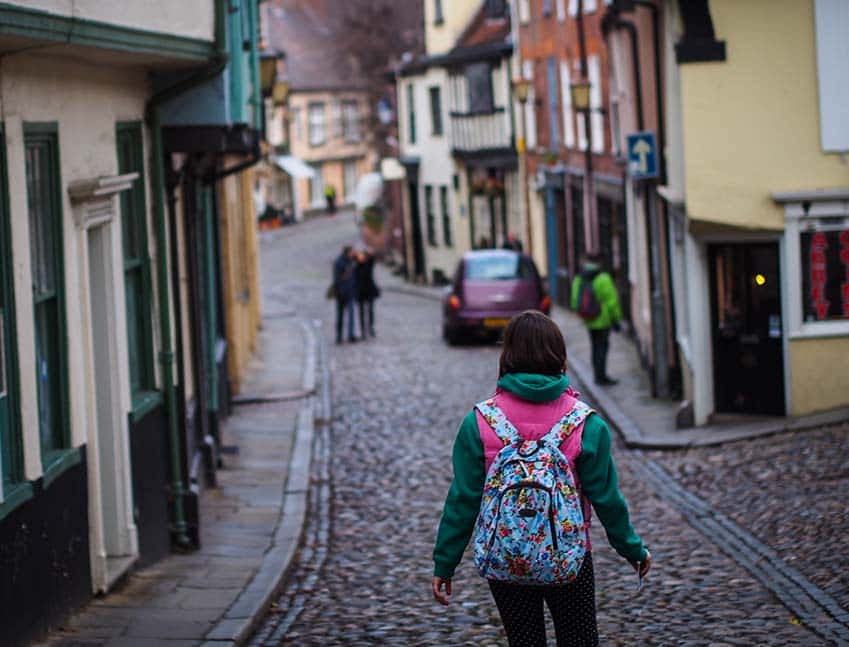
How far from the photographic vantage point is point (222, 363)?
1936 centimetres

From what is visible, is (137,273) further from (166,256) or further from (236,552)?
(236,552)

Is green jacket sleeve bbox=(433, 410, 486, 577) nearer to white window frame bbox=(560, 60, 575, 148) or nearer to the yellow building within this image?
the yellow building

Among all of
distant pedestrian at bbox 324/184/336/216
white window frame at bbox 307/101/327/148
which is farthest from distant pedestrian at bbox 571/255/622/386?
white window frame at bbox 307/101/327/148

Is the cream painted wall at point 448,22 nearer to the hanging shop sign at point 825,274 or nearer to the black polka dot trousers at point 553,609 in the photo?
the hanging shop sign at point 825,274

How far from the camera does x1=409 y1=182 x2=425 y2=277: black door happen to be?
50688 millimetres

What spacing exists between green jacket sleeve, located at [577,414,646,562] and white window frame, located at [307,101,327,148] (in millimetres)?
71919

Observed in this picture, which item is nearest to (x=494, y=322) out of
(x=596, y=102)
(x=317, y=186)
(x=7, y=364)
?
(x=596, y=102)

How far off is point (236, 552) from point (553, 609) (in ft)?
21.9

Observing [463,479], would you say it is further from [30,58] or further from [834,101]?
[834,101]

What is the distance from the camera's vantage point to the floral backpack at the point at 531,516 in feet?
17.4

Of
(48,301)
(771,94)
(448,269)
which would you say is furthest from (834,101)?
(448,269)

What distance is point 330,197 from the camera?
77.2 meters

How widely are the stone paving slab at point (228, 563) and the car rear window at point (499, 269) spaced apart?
27.2ft

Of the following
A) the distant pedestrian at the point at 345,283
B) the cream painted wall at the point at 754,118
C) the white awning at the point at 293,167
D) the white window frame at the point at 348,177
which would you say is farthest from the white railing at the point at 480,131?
the white window frame at the point at 348,177
